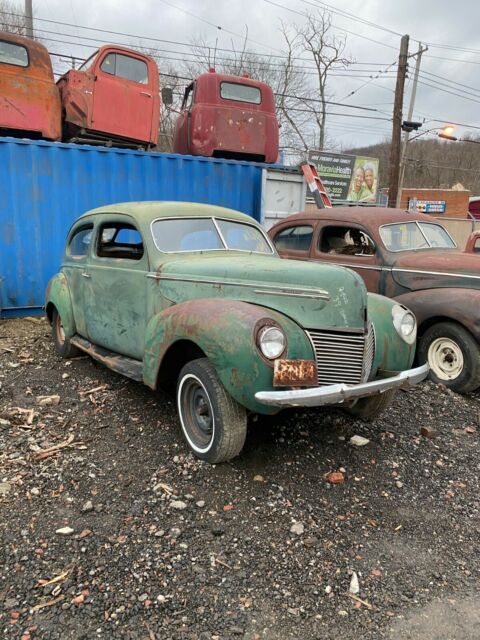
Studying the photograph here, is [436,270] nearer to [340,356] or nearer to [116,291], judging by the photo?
[340,356]

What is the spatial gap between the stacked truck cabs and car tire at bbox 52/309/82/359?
3535 millimetres

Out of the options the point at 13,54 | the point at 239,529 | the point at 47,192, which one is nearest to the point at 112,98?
the point at 13,54

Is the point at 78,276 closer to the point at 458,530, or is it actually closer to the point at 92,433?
the point at 92,433

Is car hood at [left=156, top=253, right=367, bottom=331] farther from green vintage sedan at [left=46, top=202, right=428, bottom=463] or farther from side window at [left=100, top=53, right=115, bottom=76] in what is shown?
side window at [left=100, top=53, right=115, bottom=76]

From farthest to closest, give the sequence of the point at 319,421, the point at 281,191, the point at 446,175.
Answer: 1. the point at 446,175
2. the point at 281,191
3. the point at 319,421

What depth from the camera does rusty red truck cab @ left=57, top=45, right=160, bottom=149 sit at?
777 centimetres

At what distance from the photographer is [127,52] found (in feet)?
26.6

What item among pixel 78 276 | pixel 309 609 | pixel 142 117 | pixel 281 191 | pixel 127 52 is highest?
pixel 127 52

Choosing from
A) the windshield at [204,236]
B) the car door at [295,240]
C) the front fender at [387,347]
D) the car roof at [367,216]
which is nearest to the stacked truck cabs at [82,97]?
the car door at [295,240]

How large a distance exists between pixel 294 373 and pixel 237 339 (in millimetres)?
386

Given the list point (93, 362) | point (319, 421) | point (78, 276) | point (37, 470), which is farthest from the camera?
→ point (93, 362)

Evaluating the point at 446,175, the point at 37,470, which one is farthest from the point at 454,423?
the point at 446,175

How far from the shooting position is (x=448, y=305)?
189 inches

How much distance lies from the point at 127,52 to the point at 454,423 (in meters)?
7.78
